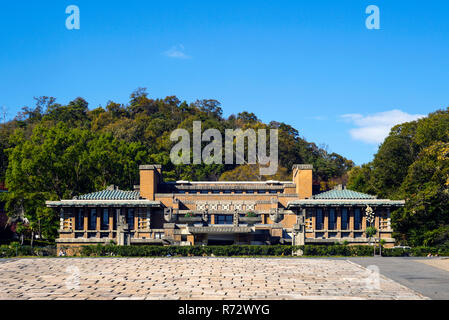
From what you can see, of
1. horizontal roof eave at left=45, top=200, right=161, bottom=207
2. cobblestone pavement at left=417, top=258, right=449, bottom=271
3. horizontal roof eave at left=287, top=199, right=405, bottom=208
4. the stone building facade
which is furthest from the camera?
horizontal roof eave at left=45, top=200, right=161, bottom=207

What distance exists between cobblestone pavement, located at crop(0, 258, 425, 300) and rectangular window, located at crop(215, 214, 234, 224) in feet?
53.1

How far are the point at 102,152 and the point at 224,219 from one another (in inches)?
747

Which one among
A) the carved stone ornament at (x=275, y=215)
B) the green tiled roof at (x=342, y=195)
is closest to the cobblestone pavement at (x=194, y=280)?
the carved stone ornament at (x=275, y=215)

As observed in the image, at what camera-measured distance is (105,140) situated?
77625mm

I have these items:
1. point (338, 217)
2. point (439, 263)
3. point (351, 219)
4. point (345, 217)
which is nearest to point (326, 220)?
point (338, 217)

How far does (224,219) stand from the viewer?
6147 cm

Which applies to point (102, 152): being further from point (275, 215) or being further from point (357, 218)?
point (357, 218)

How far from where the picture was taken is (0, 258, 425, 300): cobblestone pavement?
27656mm

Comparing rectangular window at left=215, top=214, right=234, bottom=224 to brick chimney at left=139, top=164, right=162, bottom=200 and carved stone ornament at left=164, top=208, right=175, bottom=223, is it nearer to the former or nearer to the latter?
carved stone ornament at left=164, top=208, right=175, bottom=223

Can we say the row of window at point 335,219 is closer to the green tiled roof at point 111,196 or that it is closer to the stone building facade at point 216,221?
the stone building facade at point 216,221

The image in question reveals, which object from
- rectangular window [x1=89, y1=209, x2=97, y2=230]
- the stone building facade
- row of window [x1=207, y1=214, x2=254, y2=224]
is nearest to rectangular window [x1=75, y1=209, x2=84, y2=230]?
the stone building facade
